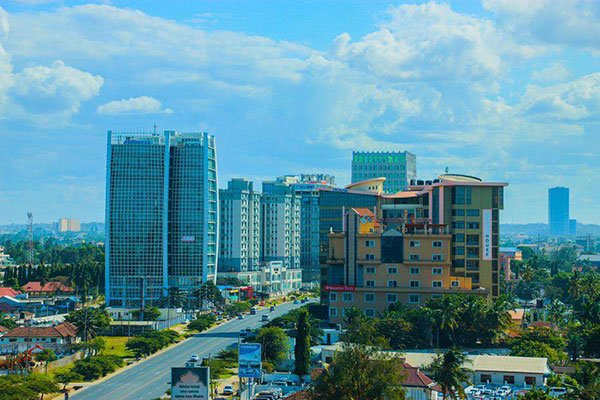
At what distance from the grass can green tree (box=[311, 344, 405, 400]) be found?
205 feet

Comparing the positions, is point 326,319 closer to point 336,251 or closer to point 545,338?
point 336,251

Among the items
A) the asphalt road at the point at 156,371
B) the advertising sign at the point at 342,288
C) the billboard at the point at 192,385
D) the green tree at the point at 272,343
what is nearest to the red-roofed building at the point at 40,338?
the asphalt road at the point at 156,371

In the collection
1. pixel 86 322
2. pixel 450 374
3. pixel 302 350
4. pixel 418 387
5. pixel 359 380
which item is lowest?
pixel 418 387

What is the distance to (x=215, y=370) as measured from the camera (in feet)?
351

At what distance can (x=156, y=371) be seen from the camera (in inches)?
4577

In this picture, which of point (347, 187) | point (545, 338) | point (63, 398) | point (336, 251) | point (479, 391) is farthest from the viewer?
point (347, 187)

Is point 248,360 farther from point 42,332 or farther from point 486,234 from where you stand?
point 486,234

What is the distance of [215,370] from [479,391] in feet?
97.6

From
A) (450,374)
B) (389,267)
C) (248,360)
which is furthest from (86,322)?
(450,374)

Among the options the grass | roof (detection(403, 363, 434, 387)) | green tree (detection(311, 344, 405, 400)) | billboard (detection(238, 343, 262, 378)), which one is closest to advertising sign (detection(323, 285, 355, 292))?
the grass

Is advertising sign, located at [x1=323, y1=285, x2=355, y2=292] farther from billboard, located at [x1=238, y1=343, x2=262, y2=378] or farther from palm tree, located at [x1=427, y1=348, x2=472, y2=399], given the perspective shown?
palm tree, located at [x1=427, y1=348, x2=472, y2=399]

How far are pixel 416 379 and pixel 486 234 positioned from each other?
5718 cm

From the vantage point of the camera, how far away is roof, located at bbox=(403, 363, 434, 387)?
86688 mm

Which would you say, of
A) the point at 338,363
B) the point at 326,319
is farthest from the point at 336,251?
the point at 338,363
